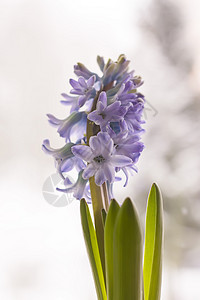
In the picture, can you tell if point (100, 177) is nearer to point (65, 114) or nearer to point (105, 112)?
point (105, 112)

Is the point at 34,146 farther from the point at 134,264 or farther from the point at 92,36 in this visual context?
the point at 134,264

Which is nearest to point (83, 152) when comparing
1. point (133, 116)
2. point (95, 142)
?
point (95, 142)

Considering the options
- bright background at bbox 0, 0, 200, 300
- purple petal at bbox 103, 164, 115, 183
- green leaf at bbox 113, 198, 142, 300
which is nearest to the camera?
green leaf at bbox 113, 198, 142, 300

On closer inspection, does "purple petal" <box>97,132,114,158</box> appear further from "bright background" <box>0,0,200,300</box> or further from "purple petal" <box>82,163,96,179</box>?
"bright background" <box>0,0,200,300</box>

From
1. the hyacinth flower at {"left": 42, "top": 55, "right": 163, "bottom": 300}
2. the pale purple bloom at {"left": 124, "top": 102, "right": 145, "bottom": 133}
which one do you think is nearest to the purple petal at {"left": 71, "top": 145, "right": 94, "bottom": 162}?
the hyacinth flower at {"left": 42, "top": 55, "right": 163, "bottom": 300}

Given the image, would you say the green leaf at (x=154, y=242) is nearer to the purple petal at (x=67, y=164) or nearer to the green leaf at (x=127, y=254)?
the green leaf at (x=127, y=254)

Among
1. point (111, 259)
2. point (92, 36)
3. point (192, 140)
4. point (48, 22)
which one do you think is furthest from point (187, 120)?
point (111, 259)

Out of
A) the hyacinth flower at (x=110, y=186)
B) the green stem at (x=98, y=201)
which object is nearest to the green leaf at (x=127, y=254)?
the hyacinth flower at (x=110, y=186)
